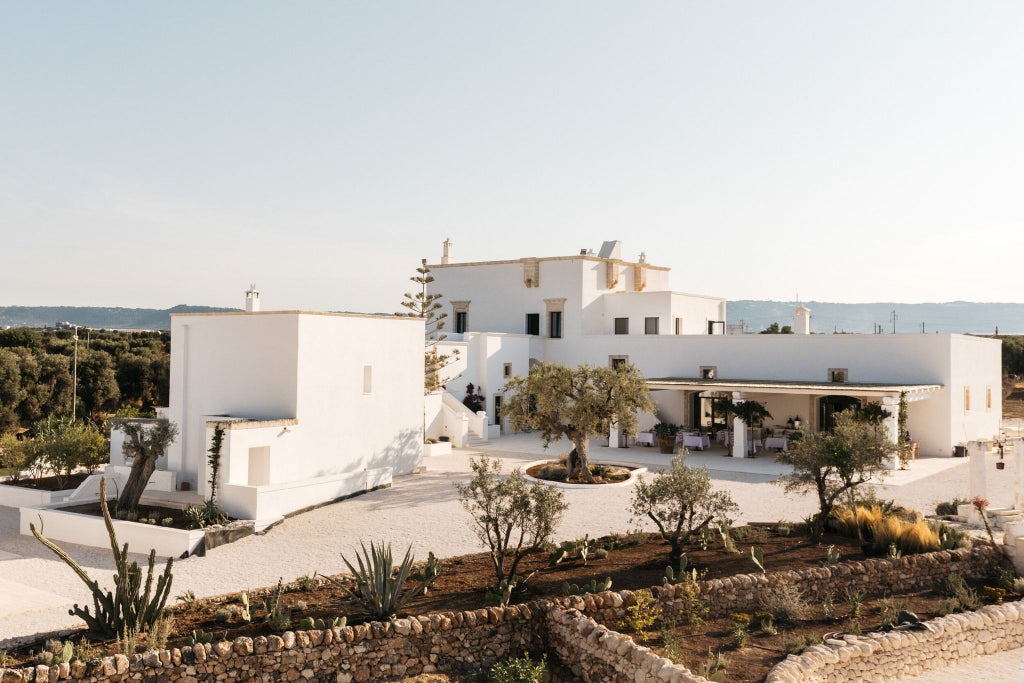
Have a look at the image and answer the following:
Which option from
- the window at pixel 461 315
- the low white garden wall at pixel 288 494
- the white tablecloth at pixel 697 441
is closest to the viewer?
the low white garden wall at pixel 288 494

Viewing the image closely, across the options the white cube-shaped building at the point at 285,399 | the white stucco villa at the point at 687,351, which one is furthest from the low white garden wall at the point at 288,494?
the white stucco villa at the point at 687,351

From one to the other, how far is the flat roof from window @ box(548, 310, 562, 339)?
7.53 meters

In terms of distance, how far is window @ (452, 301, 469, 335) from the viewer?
112ft

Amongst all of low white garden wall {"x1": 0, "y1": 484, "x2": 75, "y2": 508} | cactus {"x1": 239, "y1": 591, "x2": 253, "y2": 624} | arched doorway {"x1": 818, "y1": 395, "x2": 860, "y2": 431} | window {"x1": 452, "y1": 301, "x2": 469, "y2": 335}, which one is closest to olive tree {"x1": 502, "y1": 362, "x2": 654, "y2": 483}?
arched doorway {"x1": 818, "y1": 395, "x2": 860, "y2": 431}

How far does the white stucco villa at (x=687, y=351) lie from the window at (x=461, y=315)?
43 millimetres

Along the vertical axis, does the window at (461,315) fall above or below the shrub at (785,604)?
above

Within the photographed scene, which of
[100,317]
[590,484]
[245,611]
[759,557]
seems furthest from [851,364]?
[100,317]

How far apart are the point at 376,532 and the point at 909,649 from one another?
842 centimetres

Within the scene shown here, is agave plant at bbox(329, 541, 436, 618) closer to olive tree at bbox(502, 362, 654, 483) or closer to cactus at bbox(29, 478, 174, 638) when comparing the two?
cactus at bbox(29, 478, 174, 638)

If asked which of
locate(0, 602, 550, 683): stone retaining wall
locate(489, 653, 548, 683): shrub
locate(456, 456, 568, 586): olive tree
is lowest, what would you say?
locate(489, 653, 548, 683): shrub

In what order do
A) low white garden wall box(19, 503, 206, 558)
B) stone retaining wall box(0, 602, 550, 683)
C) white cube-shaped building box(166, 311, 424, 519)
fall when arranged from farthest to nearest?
white cube-shaped building box(166, 311, 424, 519)
low white garden wall box(19, 503, 206, 558)
stone retaining wall box(0, 602, 550, 683)

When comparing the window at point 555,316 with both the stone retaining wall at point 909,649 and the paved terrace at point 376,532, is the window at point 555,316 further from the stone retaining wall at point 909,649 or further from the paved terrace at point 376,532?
the stone retaining wall at point 909,649

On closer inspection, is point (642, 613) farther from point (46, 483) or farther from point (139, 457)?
point (46, 483)

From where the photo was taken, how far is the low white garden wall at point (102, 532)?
12742 millimetres
